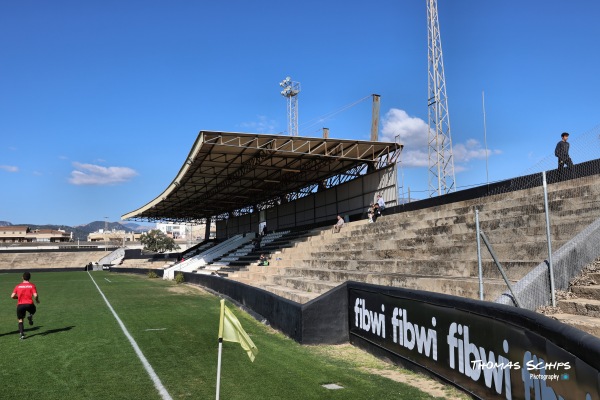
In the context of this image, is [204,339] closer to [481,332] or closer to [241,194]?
[481,332]

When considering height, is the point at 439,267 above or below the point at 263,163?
below

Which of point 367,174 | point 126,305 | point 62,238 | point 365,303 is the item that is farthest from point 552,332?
point 62,238

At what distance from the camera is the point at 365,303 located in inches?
368

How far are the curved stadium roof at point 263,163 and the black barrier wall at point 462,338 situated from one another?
14.9m


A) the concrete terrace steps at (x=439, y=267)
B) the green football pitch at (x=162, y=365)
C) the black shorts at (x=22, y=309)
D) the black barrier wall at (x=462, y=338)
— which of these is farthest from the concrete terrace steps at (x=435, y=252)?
the black shorts at (x=22, y=309)

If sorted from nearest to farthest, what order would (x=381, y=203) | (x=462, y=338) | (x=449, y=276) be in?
(x=462, y=338) → (x=449, y=276) → (x=381, y=203)

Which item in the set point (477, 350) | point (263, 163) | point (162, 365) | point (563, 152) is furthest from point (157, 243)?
point (477, 350)

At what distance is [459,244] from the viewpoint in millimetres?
12039

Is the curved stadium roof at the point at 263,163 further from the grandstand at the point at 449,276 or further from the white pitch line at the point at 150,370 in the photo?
the white pitch line at the point at 150,370

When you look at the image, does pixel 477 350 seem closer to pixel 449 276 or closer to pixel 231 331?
pixel 231 331

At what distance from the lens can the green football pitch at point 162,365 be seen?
6.57 meters

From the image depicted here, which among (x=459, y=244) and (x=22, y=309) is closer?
(x=22, y=309)

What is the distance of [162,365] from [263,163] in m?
23.4

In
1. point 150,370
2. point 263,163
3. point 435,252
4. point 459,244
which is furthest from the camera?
point 263,163
